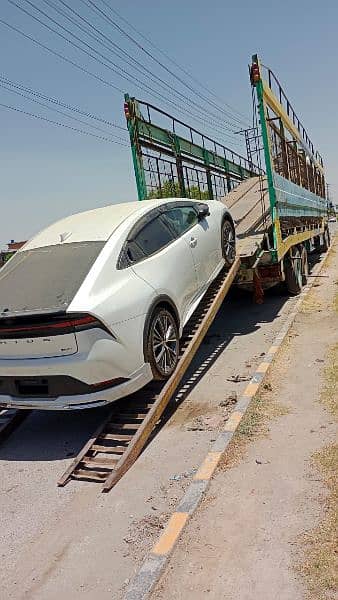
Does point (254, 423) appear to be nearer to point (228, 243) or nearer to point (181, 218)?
point (181, 218)

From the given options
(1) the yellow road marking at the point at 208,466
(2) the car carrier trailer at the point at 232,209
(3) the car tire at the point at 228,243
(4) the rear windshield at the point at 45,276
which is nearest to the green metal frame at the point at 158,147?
(2) the car carrier trailer at the point at 232,209

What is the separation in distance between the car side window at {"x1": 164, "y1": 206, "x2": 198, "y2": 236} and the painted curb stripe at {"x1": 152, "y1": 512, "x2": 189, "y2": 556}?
130 inches

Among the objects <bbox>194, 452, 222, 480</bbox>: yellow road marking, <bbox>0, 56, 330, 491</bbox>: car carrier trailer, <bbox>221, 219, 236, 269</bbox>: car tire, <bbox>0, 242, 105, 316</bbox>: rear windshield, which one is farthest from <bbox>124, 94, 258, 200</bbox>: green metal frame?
<bbox>194, 452, 222, 480</bbox>: yellow road marking

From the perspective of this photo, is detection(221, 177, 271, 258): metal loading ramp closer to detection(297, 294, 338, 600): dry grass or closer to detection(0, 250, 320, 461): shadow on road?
detection(0, 250, 320, 461): shadow on road

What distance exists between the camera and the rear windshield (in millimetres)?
4098

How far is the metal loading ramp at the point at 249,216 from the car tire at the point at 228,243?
0.90ft

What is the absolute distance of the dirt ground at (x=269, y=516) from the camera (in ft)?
8.25

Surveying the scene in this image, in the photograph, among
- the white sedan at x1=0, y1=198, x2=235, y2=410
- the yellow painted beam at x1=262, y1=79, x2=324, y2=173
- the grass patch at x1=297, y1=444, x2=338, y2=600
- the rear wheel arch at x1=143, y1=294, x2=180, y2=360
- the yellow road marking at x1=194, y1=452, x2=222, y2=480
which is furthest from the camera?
the yellow painted beam at x1=262, y1=79, x2=324, y2=173

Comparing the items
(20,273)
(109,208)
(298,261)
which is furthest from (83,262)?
(298,261)

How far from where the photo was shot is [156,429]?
4621mm

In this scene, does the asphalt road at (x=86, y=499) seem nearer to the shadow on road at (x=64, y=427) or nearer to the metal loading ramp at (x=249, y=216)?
the shadow on road at (x=64, y=427)

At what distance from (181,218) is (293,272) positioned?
189 inches

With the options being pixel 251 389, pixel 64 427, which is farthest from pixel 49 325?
pixel 251 389

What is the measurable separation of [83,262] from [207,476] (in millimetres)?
2147
